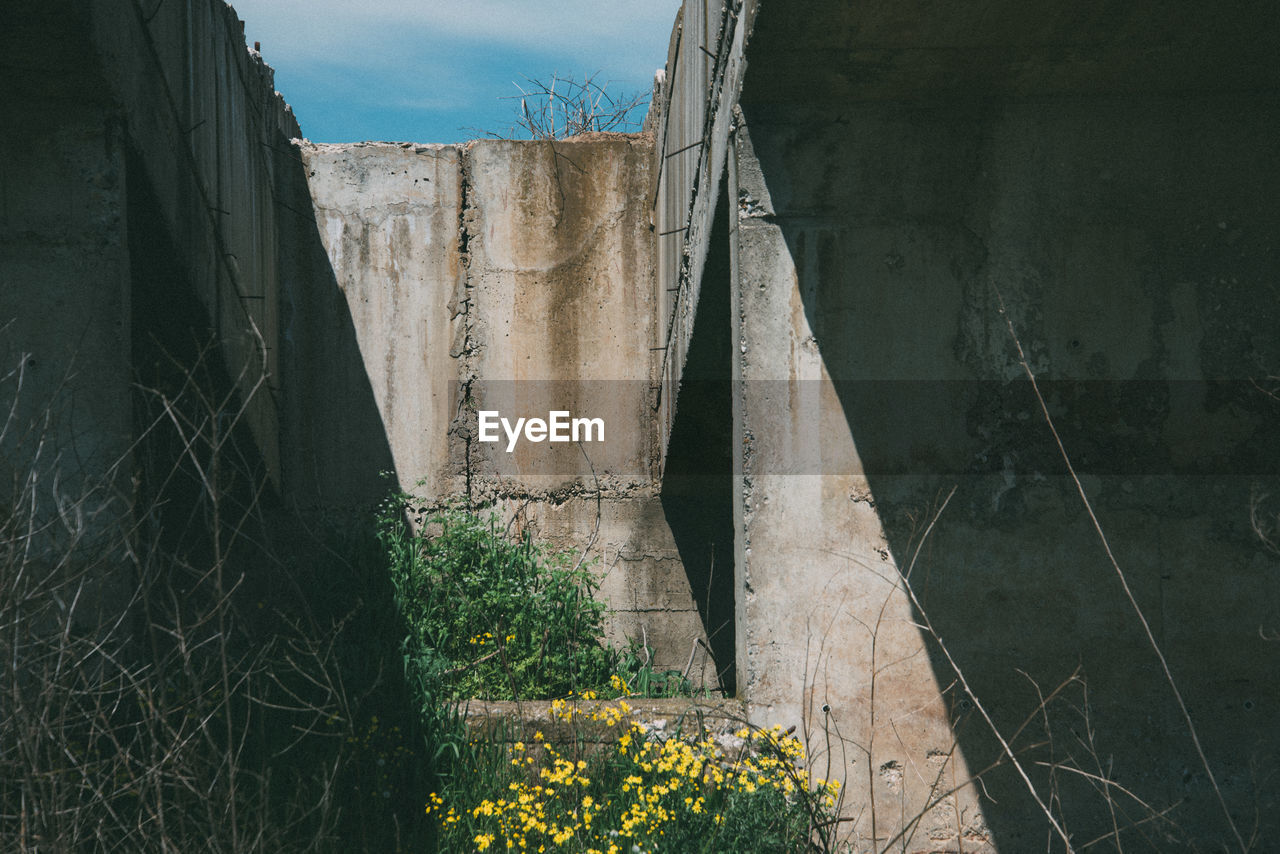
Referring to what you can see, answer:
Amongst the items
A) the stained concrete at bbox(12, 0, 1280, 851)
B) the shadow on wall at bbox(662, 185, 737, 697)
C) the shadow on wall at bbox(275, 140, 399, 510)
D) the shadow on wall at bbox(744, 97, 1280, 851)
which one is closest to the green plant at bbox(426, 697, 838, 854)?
the stained concrete at bbox(12, 0, 1280, 851)

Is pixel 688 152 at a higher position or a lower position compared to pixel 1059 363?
higher

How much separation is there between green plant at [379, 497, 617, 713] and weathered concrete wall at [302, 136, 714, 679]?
35 cm

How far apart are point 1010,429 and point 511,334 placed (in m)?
4.58

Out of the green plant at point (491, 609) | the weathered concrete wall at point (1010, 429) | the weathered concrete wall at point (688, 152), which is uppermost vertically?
Answer: the weathered concrete wall at point (688, 152)

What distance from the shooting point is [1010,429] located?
11.3 feet

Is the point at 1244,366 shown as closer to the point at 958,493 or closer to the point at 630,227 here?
the point at 958,493

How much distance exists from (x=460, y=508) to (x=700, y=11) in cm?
405

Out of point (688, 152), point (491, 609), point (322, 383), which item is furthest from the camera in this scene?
point (322, 383)

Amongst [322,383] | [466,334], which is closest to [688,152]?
[466,334]

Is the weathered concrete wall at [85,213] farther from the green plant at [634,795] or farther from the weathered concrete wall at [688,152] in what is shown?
the weathered concrete wall at [688,152]

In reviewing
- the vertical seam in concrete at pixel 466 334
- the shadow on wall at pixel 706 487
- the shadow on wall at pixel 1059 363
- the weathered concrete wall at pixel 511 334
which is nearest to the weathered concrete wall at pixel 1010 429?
the shadow on wall at pixel 1059 363

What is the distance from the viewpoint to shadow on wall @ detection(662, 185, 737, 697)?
18.6ft

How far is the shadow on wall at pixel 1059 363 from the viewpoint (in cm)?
338

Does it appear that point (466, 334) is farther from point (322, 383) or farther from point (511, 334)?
point (322, 383)
